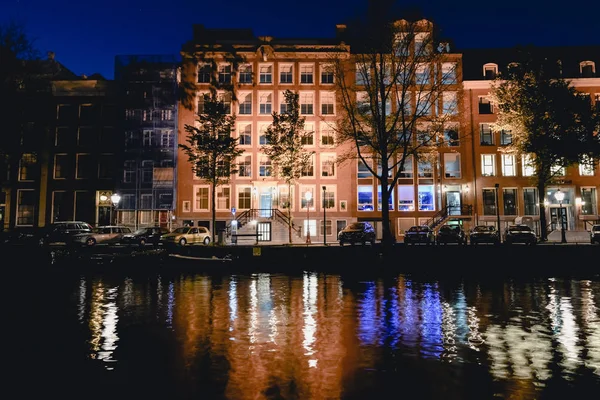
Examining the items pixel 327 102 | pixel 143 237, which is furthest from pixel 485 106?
pixel 143 237

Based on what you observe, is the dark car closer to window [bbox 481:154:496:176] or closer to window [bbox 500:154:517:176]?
window [bbox 481:154:496:176]

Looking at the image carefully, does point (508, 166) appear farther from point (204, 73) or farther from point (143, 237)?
point (143, 237)

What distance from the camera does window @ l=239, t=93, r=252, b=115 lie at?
46.0m

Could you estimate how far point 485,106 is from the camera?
4509 cm

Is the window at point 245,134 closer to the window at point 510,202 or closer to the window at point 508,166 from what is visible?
the window at point 508,166

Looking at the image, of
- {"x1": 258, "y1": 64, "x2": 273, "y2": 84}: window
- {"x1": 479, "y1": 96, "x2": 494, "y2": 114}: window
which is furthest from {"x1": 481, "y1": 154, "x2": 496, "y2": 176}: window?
{"x1": 258, "y1": 64, "x2": 273, "y2": 84}: window

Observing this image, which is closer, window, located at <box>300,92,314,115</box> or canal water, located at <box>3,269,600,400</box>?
canal water, located at <box>3,269,600,400</box>

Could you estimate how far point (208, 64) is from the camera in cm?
4591

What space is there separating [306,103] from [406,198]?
14.9 metres

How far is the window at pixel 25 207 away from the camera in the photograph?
4441 centimetres

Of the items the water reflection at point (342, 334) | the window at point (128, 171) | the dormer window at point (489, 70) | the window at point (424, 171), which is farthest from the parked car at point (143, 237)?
the dormer window at point (489, 70)

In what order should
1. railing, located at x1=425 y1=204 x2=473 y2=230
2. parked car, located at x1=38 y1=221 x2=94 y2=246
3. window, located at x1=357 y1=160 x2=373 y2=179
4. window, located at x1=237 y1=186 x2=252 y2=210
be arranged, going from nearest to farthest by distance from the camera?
parked car, located at x1=38 y1=221 x2=94 y2=246 → railing, located at x1=425 y1=204 x2=473 y2=230 → window, located at x1=237 y1=186 x2=252 y2=210 → window, located at x1=357 y1=160 x2=373 y2=179

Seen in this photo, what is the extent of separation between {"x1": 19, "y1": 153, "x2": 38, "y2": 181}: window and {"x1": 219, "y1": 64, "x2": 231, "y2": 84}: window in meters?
21.7

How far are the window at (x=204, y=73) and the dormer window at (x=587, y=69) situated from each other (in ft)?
131
